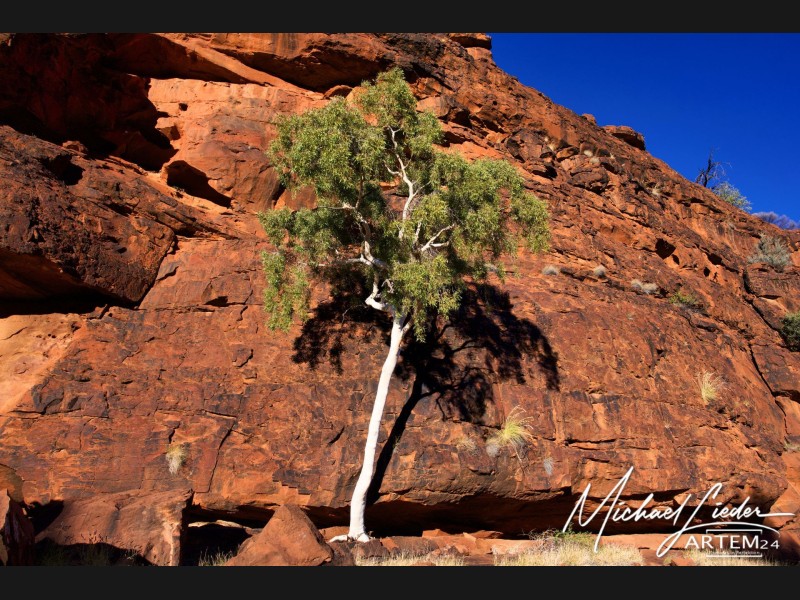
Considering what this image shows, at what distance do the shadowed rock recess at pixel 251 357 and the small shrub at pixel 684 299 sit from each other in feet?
3.01

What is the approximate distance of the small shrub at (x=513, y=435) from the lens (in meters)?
12.1

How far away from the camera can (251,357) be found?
12.7 meters

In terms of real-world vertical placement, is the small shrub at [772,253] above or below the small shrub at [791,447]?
above

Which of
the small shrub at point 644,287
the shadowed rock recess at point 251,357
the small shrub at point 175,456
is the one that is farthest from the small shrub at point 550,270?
the small shrub at point 175,456

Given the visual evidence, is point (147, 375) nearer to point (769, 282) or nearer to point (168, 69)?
point (168, 69)

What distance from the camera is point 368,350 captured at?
13242mm

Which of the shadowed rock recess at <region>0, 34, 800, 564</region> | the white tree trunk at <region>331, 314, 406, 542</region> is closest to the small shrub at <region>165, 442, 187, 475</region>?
the shadowed rock recess at <region>0, 34, 800, 564</region>

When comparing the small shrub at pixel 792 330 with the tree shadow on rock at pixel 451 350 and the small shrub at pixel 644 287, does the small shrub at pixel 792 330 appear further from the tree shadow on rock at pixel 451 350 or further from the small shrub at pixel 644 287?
the tree shadow on rock at pixel 451 350

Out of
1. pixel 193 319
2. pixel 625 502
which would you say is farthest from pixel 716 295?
pixel 193 319

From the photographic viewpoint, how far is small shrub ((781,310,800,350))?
21.1 m

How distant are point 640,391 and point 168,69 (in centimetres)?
1835

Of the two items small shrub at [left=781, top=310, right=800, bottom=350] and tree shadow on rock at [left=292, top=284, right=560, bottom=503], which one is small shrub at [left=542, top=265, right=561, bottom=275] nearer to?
tree shadow on rock at [left=292, top=284, right=560, bottom=503]

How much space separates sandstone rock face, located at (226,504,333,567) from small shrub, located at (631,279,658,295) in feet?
49.2

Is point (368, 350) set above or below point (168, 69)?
below
